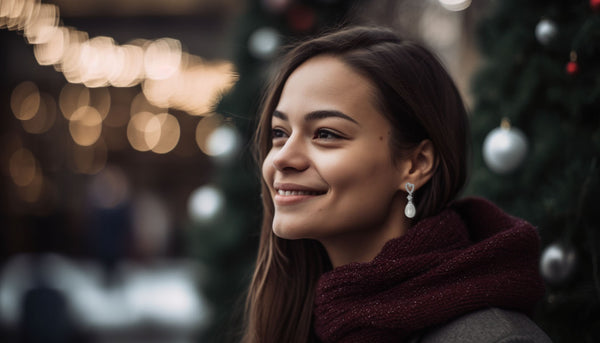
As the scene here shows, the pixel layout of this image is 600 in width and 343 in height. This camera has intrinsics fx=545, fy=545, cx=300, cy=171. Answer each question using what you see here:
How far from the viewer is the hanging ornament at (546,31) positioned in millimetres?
2131

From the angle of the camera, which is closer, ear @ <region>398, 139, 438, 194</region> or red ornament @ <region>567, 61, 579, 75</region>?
ear @ <region>398, 139, 438, 194</region>

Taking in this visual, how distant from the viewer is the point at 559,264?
6.70 feet

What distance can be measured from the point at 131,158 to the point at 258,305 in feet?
28.4

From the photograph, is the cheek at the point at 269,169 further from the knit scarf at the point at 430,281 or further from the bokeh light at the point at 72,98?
the bokeh light at the point at 72,98

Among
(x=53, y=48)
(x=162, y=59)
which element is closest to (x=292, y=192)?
(x=162, y=59)

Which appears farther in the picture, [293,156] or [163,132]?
[163,132]

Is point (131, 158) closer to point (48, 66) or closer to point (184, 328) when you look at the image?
point (48, 66)

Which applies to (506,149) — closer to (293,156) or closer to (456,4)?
(293,156)

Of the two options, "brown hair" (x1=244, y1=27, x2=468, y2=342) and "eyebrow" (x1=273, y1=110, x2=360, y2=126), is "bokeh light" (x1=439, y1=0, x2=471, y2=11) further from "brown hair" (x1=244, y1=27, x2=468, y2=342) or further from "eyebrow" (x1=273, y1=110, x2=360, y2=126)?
"eyebrow" (x1=273, y1=110, x2=360, y2=126)

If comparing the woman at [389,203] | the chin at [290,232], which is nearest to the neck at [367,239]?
the woman at [389,203]

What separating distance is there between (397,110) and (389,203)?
294 millimetres

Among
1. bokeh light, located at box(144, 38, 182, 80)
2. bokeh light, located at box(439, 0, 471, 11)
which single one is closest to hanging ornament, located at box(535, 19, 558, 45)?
bokeh light, located at box(439, 0, 471, 11)

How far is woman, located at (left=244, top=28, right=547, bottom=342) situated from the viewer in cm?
152

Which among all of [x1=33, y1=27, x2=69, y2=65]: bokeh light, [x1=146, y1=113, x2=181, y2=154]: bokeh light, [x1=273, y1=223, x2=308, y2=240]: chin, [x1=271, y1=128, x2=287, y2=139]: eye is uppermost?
[x1=33, y1=27, x2=69, y2=65]: bokeh light
